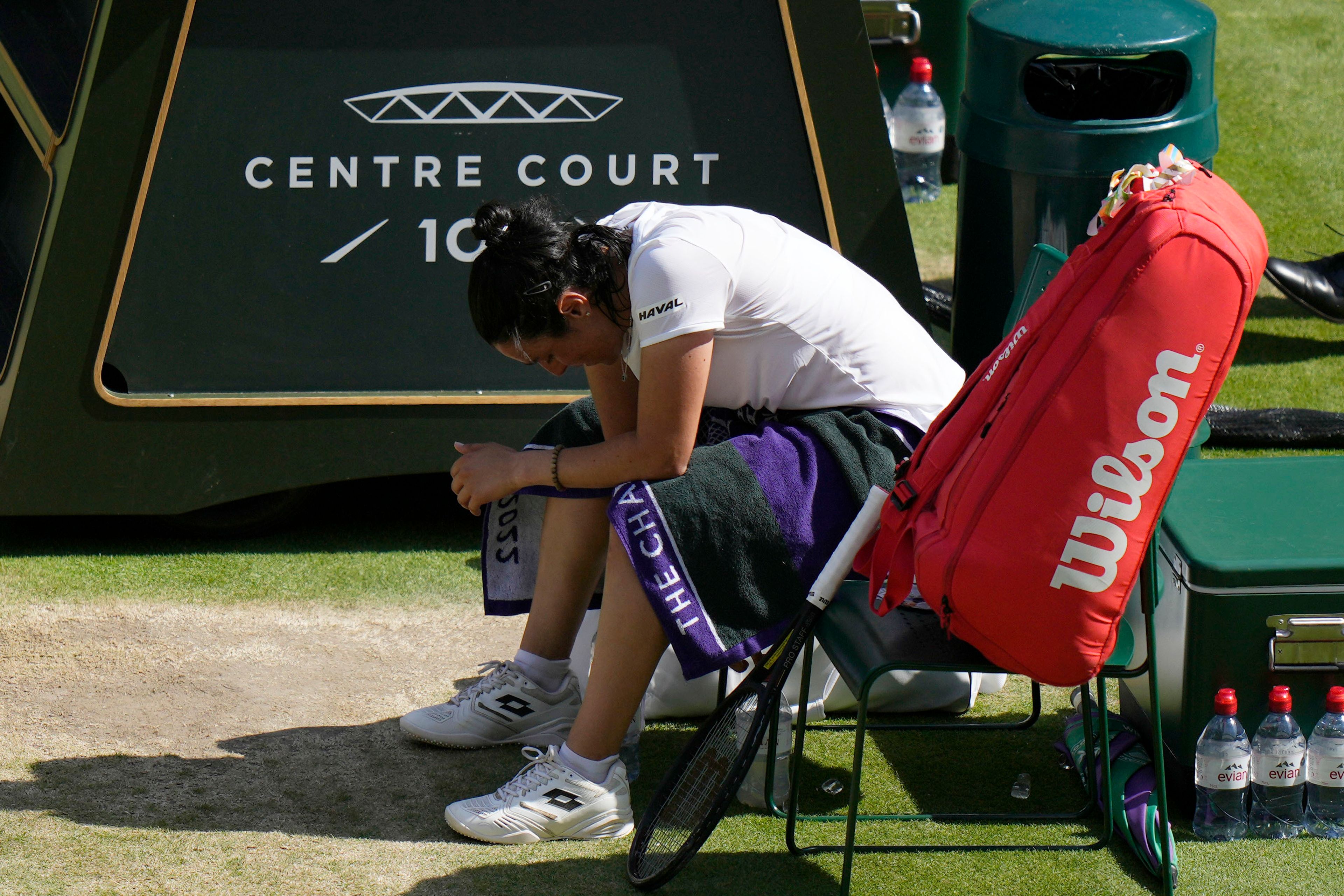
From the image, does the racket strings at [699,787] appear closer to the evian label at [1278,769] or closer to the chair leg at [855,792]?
the chair leg at [855,792]

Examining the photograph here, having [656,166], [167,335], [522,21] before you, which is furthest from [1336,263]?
[167,335]

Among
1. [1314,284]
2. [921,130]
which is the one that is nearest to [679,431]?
[1314,284]

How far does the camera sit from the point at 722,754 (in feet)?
7.91

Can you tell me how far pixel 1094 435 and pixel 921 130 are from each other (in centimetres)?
443

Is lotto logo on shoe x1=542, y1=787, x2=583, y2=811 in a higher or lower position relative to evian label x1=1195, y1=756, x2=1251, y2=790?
lower

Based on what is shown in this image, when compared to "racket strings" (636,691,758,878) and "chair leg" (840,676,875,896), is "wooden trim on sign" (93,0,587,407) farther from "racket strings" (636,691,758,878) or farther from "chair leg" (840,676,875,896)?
"chair leg" (840,676,875,896)

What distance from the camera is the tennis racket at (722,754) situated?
232cm

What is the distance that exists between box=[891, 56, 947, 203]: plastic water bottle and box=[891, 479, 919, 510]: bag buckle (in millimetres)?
4170

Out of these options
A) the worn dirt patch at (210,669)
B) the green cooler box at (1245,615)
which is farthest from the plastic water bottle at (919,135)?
the green cooler box at (1245,615)

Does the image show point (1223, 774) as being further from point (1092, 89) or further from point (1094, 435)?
point (1092, 89)

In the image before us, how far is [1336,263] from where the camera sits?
490 cm

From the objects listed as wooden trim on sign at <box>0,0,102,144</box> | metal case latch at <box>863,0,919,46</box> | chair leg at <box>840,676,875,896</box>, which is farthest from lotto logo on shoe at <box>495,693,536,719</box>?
metal case latch at <box>863,0,919,46</box>

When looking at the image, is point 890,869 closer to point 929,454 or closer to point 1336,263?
point 929,454

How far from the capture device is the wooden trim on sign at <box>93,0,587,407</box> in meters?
3.29
